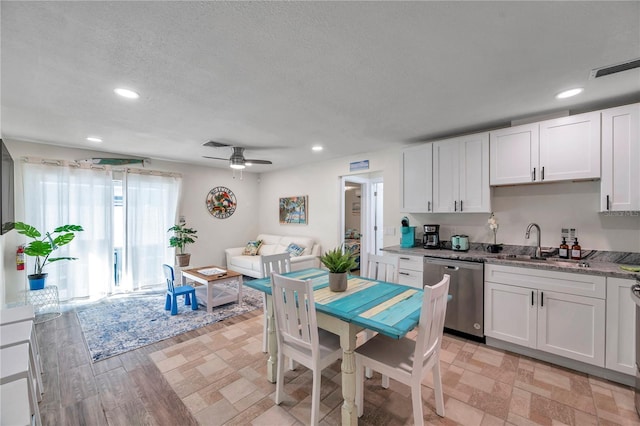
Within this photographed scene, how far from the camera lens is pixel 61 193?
402 cm

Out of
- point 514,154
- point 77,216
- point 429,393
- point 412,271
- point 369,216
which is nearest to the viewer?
point 429,393

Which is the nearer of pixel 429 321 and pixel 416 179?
pixel 429 321

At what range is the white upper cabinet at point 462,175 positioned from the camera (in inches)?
119

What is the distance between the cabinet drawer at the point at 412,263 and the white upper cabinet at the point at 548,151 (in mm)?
1217

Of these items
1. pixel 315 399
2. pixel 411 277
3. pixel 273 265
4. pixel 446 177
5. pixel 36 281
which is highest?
pixel 446 177

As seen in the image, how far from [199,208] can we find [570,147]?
19.2 ft

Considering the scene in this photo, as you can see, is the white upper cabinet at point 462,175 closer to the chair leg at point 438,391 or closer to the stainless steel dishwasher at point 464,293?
the stainless steel dishwasher at point 464,293

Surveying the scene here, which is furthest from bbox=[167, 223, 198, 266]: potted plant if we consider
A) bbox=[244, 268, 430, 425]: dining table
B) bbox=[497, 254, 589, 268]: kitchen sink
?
bbox=[497, 254, 589, 268]: kitchen sink

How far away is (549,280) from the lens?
95.8 inches

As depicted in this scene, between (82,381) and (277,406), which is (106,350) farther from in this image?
(277,406)

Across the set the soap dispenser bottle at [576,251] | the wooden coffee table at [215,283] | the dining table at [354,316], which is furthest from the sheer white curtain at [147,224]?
the soap dispenser bottle at [576,251]

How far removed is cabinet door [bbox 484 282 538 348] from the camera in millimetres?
2529

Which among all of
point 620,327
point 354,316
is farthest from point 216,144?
point 620,327

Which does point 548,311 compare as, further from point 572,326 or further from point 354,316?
point 354,316
